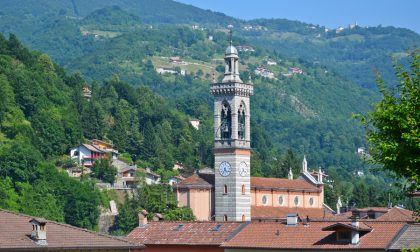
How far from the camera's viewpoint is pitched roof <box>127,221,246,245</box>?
6750 centimetres

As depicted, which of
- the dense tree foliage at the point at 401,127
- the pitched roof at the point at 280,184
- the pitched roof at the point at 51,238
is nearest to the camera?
the dense tree foliage at the point at 401,127

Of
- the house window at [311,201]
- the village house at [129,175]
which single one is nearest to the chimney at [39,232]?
the house window at [311,201]

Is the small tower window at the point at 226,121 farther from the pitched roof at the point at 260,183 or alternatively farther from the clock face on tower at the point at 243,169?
the pitched roof at the point at 260,183

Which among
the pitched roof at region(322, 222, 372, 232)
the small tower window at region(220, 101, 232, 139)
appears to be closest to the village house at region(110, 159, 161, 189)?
the small tower window at region(220, 101, 232, 139)

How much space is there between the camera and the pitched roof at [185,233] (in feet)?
221

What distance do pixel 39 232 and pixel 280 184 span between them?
6779 centimetres

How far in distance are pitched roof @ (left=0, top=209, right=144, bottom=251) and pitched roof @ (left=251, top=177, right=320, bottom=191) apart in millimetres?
56493

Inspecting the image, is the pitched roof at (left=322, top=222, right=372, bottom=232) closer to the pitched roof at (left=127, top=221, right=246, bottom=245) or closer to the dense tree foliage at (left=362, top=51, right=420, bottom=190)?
the pitched roof at (left=127, top=221, right=246, bottom=245)

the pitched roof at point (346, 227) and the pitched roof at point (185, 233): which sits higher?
the pitched roof at point (346, 227)

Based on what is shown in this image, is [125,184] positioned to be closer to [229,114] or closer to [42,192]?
[42,192]

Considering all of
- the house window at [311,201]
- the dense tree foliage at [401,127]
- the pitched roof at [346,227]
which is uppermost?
the dense tree foliage at [401,127]

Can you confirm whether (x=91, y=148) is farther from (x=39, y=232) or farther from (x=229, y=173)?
(x=39, y=232)

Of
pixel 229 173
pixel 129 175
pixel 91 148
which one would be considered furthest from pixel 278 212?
pixel 91 148

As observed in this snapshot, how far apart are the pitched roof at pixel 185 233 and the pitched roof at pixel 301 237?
1.43 meters
